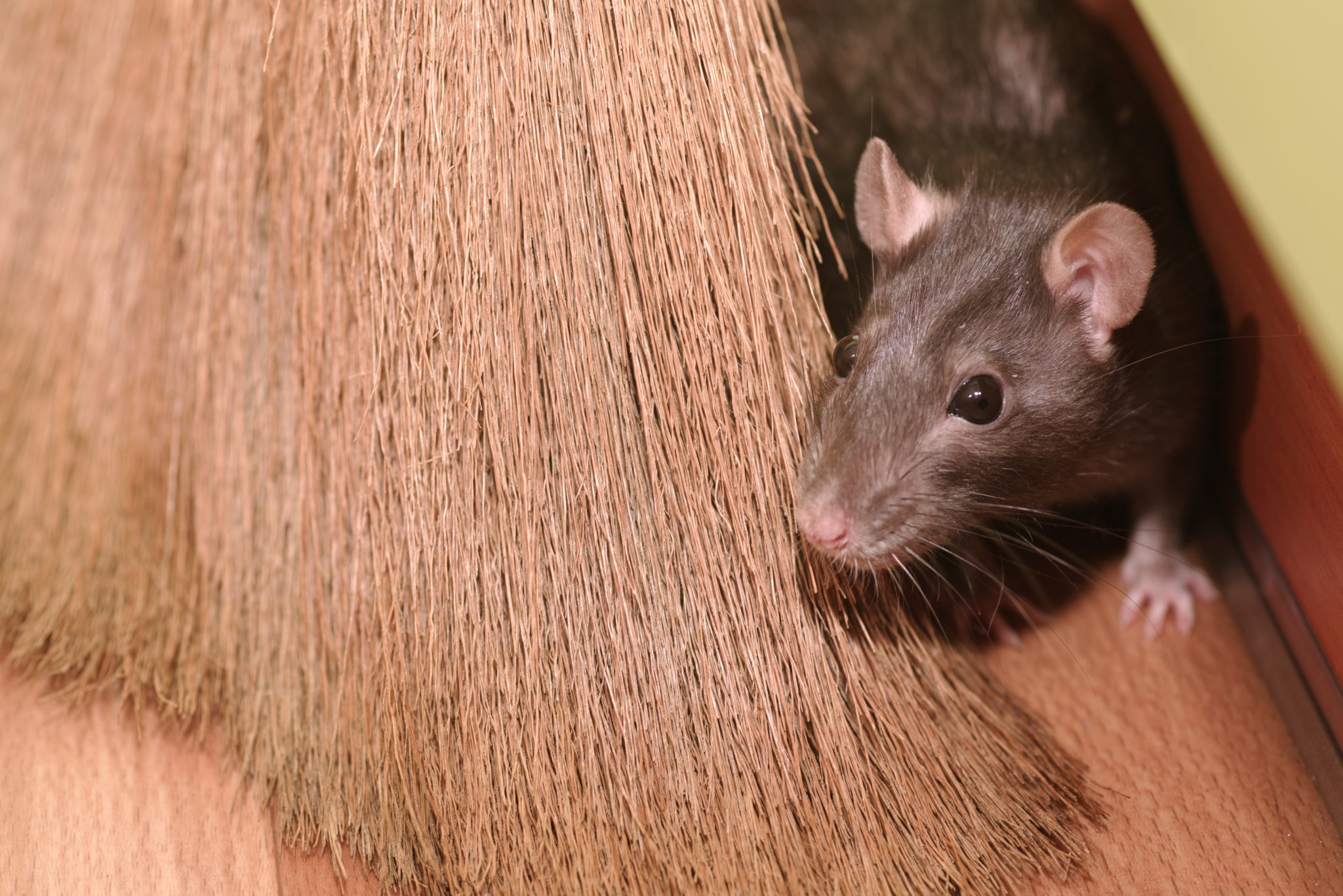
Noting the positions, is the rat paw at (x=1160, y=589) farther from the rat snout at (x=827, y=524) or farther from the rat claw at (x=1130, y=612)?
the rat snout at (x=827, y=524)

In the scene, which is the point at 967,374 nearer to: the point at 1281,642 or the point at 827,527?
the point at 827,527

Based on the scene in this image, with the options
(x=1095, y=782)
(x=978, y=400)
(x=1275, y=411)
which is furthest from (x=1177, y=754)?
(x=978, y=400)

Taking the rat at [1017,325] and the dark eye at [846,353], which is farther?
the dark eye at [846,353]

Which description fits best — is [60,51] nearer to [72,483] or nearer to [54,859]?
[72,483]

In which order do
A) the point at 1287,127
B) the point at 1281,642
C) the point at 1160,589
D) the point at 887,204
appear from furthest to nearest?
the point at 1160,589
the point at 1281,642
the point at 887,204
the point at 1287,127

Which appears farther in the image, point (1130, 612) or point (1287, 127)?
point (1130, 612)

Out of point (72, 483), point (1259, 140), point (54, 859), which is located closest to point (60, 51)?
point (72, 483)

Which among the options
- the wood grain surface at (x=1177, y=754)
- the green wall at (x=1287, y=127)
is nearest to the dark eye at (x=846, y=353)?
the green wall at (x=1287, y=127)
